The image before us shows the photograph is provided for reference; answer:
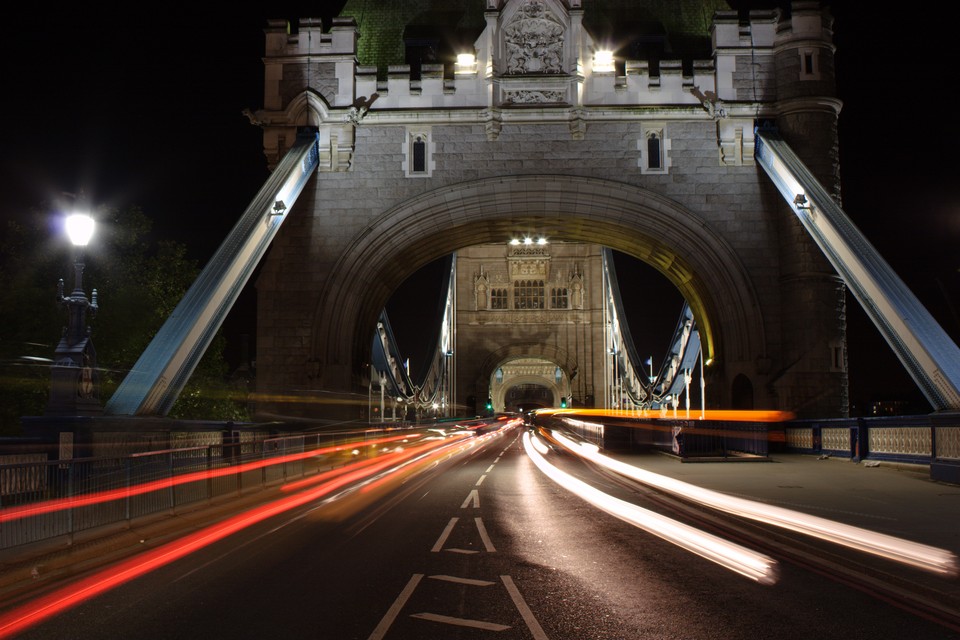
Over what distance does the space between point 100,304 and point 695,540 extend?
24.5 m

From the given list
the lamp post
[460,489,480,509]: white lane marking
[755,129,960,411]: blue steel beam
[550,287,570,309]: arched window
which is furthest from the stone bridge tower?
[550,287,570,309]: arched window

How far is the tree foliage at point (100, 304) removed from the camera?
83.0 feet

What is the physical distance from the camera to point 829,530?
9.04 meters

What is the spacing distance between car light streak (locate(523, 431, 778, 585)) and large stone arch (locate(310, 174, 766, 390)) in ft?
45.1

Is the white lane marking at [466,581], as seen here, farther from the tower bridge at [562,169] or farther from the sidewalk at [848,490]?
the tower bridge at [562,169]

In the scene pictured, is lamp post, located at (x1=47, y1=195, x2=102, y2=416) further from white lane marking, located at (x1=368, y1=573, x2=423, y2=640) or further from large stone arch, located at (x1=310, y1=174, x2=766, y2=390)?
large stone arch, located at (x1=310, y1=174, x2=766, y2=390)

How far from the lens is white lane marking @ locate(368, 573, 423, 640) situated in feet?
18.2

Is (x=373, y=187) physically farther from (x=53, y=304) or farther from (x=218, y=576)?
(x=218, y=576)

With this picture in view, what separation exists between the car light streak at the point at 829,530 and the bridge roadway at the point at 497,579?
23 cm

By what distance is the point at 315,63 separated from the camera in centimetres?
2761

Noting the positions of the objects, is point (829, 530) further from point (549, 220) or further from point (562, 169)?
point (549, 220)

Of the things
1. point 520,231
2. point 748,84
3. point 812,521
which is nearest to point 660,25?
point 748,84

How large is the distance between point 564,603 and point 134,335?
25.9m

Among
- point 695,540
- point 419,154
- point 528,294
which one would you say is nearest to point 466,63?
point 419,154
